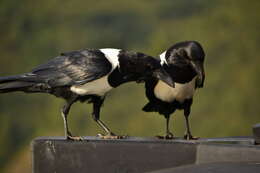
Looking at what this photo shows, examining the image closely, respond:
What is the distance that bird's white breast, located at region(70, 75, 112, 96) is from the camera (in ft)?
7.38

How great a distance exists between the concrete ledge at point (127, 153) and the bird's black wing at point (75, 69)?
216 mm

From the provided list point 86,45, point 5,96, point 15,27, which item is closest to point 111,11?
point 86,45

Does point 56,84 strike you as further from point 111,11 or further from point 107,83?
point 111,11

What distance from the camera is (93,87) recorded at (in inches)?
88.7

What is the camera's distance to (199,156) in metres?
2.03

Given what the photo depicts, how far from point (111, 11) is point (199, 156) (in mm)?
4331

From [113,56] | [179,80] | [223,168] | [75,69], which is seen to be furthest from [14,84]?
[223,168]

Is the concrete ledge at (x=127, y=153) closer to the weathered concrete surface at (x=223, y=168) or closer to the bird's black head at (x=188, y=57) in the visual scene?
the weathered concrete surface at (x=223, y=168)

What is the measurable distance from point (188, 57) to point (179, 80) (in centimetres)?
13

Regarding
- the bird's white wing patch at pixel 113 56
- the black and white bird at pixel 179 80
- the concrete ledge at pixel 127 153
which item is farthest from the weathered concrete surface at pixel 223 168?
the bird's white wing patch at pixel 113 56

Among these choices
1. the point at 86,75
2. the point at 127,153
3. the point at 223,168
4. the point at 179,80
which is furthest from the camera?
the point at 179,80

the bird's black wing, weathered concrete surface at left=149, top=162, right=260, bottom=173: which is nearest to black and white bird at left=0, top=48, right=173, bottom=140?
the bird's black wing

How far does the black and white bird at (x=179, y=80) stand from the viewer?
2.24 meters

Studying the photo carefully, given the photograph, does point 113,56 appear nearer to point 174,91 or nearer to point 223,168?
point 174,91
